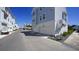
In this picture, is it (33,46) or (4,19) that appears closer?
(33,46)

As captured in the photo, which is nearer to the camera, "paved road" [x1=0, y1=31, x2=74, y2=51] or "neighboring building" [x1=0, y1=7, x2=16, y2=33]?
"paved road" [x1=0, y1=31, x2=74, y2=51]

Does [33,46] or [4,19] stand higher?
[4,19]

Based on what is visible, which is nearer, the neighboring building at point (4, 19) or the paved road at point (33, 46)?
the paved road at point (33, 46)

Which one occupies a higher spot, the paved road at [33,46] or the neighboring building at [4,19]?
the neighboring building at [4,19]

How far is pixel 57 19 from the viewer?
1998cm

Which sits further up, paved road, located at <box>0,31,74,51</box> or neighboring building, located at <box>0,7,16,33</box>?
neighboring building, located at <box>0,7,16,33</box>
